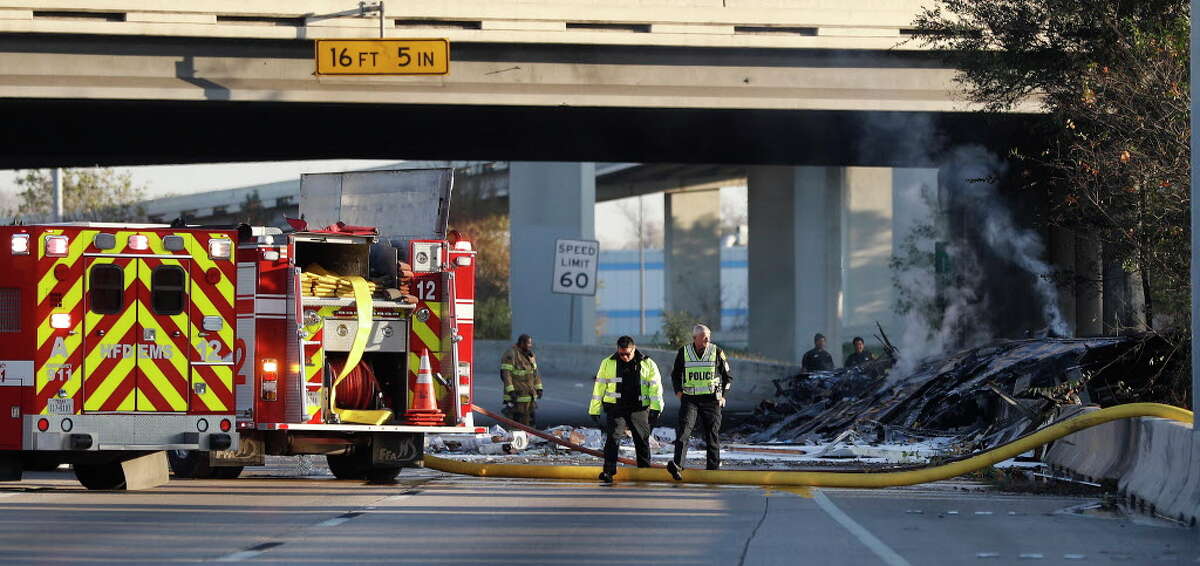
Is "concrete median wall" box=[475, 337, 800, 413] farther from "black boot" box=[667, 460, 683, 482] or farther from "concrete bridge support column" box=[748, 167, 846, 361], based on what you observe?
"black boot" box=[667, 460, 683, 482]

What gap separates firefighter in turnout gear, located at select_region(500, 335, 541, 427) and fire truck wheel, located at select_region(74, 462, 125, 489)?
862cm

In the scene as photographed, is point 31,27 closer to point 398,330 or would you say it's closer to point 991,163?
point 398,330

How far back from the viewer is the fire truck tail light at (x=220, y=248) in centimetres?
1622

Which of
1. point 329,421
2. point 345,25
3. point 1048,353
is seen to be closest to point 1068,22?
point 1048,353

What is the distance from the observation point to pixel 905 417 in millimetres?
23953

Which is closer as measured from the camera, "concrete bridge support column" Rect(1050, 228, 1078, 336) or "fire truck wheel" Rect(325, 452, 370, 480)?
"fire truck wheel" Rect(325, 452, 370, 480)

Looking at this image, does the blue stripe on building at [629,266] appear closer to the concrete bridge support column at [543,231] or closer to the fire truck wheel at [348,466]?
the concrete bridge support column at [543,231]

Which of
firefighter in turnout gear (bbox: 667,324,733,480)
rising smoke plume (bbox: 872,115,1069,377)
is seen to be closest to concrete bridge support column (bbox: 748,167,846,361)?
rising smoke plume (bbox: 872,115,1069,377)

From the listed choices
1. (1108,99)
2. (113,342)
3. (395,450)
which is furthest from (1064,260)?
(113,342)

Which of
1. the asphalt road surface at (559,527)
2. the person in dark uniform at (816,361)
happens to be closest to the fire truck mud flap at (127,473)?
the asphalt road surface at (559,527)

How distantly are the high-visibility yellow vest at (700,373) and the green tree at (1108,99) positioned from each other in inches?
194

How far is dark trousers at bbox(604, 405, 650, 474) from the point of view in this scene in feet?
59.8

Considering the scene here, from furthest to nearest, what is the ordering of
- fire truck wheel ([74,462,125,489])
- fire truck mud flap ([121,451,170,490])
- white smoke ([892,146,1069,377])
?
white smoke ([892,146,1069,377])
fire truck wheel ([74,462,125,489])
fire truck mud flap ([121,451,170,490])

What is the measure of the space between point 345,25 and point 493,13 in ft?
7.35
